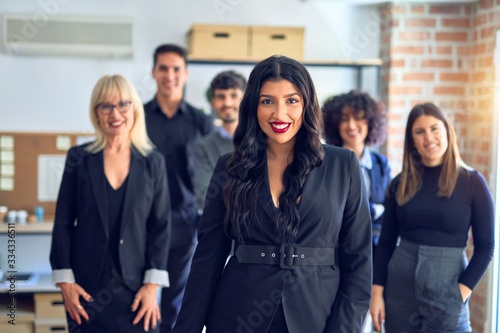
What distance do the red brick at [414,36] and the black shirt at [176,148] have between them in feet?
5.20

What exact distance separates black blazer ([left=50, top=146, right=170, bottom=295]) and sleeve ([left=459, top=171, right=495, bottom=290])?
1.22m

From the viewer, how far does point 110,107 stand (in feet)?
8.87

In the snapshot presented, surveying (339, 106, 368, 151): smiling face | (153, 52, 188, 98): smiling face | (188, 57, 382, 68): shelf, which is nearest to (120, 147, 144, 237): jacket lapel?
(153, 52, 188, 98): smiling face

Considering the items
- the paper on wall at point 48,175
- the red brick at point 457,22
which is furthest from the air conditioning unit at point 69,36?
the red brick at point 457,22

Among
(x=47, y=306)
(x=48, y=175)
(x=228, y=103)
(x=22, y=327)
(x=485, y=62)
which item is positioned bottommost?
(x=22, y=327)

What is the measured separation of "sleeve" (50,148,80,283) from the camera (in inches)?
104

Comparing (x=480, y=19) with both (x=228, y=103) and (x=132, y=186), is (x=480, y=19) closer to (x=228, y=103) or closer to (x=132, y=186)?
(x=228, y=103)

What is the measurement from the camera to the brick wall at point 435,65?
12.9 feet

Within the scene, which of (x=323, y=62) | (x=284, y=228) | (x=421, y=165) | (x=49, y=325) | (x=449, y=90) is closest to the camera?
(x=284, y=228)

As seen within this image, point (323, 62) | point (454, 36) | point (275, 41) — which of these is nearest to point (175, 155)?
point (275, 41)

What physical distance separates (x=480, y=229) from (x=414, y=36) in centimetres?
198

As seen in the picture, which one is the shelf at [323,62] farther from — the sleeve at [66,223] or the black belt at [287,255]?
the black belt at [287,255]

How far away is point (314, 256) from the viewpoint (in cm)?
180

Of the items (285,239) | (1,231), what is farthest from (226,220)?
(1,231)
